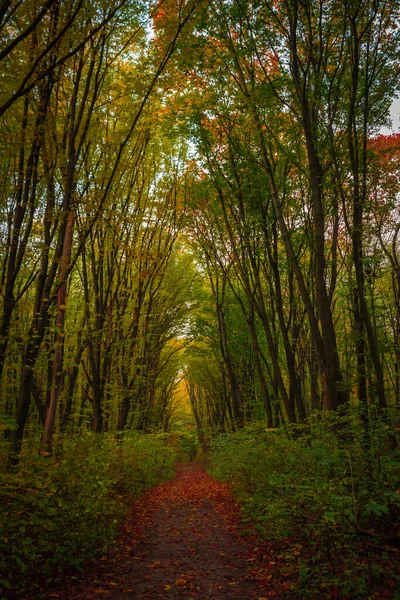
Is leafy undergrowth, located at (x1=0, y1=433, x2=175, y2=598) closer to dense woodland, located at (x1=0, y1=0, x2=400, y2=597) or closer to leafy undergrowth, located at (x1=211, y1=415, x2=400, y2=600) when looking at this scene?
dense woodland, located at (x1=0, y1=0, x2=400, y2=597)

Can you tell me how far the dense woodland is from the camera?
5.32m

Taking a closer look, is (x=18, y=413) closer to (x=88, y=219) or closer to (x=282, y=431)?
(x=88, y=219)

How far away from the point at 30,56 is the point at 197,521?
28.8 feet

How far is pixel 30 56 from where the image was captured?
459 cm

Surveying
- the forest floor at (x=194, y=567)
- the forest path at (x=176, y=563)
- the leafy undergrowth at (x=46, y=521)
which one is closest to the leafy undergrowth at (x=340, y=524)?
the forest floor at (x=194, y=567)

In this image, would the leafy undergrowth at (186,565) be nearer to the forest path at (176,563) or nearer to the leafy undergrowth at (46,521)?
the forest path at (176,563)

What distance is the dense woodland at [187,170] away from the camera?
17.5ft

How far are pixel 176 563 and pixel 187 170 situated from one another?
1139 centimetres

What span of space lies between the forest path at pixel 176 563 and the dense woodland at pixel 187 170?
141cm

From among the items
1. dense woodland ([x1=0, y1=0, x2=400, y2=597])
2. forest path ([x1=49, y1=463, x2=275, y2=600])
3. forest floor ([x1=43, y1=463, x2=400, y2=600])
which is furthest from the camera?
dense woodland ([x1=0, y1=0, x2=400, y2=597])

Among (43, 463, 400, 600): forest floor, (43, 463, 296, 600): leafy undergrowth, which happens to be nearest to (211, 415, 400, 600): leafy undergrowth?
(43, 463, 400, 600): forest floor

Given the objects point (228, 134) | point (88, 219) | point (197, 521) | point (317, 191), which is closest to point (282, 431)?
point (197, 521)

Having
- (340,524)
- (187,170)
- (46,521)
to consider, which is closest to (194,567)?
(340,524)

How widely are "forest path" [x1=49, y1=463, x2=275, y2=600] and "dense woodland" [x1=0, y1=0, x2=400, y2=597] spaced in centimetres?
141
